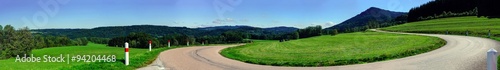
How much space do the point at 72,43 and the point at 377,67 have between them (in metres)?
121

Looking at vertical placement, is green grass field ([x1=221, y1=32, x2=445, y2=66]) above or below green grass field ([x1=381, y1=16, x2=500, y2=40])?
below

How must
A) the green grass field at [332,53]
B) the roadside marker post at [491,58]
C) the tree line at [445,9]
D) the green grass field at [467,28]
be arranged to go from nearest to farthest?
the roadside marker post at [491,58]
the green grass field at [332,53]
the green grass field at [467,28]
the tree line at [445,9]

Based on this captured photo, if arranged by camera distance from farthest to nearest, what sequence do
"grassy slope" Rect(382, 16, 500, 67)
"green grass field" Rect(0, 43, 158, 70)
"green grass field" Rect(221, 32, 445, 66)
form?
"grassy slope" Rect(382, 16, 500, 67), "green grass field" Rect(0, 43, 158, 70), "green grass field" Rect(221, 32, 445, 66)

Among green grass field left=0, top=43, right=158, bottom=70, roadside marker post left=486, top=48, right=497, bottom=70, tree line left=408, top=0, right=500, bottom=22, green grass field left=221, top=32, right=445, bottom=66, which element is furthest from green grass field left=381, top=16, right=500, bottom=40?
roadside marker post left=486, top=48, right=497, bottom=70

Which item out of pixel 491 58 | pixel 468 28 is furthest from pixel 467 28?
pixel 491 58

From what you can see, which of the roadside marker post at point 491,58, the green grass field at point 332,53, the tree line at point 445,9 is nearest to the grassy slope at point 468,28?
the tree line at point 445,9

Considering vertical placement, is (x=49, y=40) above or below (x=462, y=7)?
below

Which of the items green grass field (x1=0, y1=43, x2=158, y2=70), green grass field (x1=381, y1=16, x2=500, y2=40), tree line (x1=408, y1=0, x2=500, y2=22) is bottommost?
green grass field (x1=0, y1=43, x2=158, y2=70)

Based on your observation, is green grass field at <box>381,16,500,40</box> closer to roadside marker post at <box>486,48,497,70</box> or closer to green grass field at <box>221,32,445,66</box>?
green grass field at <box>221,32,445,66</box>

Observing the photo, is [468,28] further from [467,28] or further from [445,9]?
[445,9]

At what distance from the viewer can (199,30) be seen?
142 meters

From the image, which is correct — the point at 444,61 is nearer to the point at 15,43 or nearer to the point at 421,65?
the point at 421,65

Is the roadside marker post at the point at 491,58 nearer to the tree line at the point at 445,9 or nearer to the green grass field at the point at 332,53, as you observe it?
the green grass field at the point at 332,53

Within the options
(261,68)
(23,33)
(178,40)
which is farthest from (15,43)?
(261,68)
